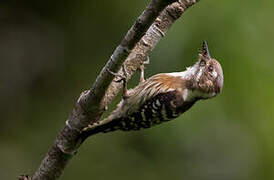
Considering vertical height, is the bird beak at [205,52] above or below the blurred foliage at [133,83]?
above

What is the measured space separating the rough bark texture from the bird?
0.32 meters

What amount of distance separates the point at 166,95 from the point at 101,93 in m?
0.93

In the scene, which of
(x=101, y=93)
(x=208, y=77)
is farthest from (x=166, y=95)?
(x=101, y=93)

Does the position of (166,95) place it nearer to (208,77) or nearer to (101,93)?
(208,77)

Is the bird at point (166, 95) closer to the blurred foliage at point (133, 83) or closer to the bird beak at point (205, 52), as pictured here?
the bird beak at point (205, 52)

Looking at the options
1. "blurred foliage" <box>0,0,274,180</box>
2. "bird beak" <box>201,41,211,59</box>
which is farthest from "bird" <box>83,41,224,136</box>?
"blurred foliage" <box>0,0,274,180</box>

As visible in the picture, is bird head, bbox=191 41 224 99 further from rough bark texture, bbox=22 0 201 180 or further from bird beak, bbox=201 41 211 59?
rough bark texture, bbox=22 0 201 180

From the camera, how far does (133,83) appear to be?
511 centimetres

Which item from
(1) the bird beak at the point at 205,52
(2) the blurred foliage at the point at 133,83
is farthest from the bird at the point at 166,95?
(2) the blurred foliage at the point at 133,83

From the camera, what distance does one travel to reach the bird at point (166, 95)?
167 inches

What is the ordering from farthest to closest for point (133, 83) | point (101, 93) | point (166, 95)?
point (133, 83) → point (166, 95) → point (101, 93)

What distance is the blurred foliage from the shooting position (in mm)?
4742

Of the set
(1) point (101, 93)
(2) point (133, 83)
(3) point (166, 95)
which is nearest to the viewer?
(1) point (101, 93)

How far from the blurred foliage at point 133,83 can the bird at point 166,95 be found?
0.29 meters
